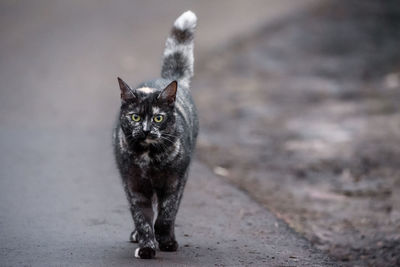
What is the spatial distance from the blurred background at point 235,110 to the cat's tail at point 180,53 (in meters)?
1.50

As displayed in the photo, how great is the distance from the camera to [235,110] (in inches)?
545

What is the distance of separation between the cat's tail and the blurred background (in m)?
1.50

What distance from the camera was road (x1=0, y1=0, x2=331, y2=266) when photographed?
615 cm

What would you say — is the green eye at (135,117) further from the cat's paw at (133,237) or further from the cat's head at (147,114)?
the cat's paw at (133,237)

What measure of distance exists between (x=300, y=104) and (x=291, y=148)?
8.97 feet

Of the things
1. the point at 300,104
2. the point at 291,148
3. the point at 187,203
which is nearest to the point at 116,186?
the point at 187,203

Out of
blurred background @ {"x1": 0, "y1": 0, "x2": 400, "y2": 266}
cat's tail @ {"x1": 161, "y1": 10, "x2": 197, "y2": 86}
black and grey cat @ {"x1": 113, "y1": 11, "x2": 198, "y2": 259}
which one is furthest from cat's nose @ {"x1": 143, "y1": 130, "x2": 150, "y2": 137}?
cat's tail @ {"x1": 161, "y1": 10, "x2": 197, "y2": 86}

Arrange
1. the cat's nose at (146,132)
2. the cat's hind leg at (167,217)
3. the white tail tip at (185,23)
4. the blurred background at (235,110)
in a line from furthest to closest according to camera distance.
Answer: the blurred background at (235,110)
the white tail tip at (185,23)
the cat's hind leg at (167,217)
the cat's nose at (146,132)

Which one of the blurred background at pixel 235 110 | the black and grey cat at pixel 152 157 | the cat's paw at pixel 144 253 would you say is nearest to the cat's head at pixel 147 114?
the black and grey cat at pixel 152 157

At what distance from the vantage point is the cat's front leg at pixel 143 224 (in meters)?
5.77

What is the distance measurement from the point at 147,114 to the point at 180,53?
1.92 m

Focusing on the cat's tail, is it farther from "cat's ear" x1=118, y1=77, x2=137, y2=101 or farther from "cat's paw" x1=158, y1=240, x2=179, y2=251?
"cat's paw" x1=158, y1=240, x2=179, y2=251

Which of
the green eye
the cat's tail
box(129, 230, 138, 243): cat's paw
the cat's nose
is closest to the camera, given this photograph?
the cat's nose

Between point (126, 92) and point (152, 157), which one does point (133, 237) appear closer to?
point (152, 157)
